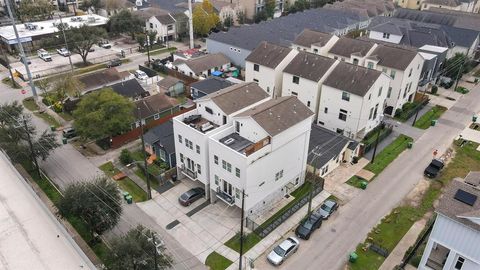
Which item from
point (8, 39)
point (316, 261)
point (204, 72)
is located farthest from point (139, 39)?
point (316, 261)

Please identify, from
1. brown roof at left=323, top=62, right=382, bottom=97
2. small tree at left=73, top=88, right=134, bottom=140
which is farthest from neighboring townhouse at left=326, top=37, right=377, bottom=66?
small tree at left=73, top=88, right=134, bottom=140

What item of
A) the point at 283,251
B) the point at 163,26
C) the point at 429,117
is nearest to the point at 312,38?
the point at 429,117

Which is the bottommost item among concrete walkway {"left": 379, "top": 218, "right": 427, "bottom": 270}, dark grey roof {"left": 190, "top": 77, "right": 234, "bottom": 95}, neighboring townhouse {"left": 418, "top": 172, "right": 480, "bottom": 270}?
concrete walkway {"left": 379, "top": 218, "right": 427, "bottom": 270}

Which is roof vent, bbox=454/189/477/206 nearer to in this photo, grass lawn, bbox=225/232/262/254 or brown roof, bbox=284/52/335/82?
grass lawn, bbox=225/232/262/254

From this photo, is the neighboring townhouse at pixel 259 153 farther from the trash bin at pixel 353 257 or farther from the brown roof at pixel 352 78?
the brown roof at pixel 352 78

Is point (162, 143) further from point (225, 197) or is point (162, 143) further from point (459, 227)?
point (459, 227)

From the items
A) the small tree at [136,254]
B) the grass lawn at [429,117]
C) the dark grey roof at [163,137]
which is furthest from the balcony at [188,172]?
the grass lawn at [429,117]
